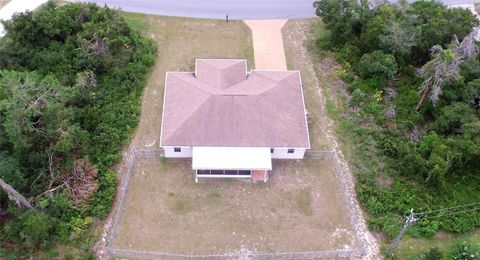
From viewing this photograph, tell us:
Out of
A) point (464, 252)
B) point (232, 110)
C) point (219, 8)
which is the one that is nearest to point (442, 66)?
point (464, 252)

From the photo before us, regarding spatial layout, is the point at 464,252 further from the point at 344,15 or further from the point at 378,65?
the point at 344,15

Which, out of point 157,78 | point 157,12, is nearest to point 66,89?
point 157,78

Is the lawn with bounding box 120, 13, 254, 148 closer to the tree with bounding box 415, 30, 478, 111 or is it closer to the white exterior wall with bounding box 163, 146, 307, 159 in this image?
the white exterior wall with bounding box 163, 146, 307, 159

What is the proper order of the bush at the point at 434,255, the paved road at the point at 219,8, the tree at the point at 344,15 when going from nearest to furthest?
the bush at the point at 434,255, the tree at the point at 344,15, the paved road at the point at 219,8

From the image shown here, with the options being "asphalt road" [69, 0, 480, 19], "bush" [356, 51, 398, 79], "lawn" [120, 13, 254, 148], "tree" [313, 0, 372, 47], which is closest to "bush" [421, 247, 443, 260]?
"bush" [356, 51, 398, 79]

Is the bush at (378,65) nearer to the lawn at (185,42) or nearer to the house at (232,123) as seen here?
the house at (232,123)

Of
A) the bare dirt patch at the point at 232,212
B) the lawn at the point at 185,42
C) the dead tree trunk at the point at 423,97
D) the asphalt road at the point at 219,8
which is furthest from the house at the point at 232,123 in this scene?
the asphalt road at the point at 219,8

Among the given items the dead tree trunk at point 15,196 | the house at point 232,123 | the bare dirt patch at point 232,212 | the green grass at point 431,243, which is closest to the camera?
the dead tree trunk at point 15,196
